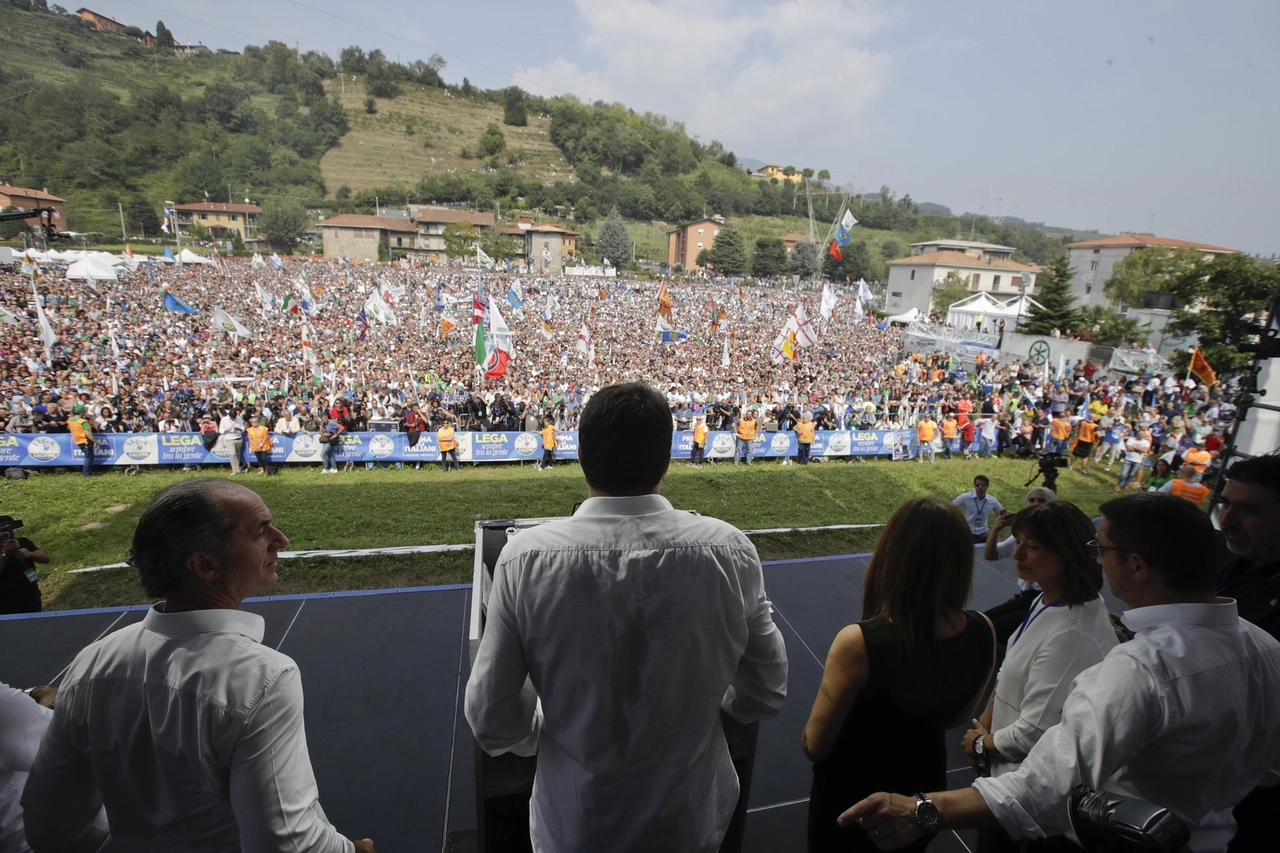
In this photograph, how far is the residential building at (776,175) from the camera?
114750 millimetres

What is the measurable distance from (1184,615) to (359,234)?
81.7 metres

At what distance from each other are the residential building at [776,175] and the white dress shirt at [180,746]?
4921 inches

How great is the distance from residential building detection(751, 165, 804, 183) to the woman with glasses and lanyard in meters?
124

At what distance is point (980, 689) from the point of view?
1690mm

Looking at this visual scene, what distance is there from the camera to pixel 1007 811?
135 centimetres

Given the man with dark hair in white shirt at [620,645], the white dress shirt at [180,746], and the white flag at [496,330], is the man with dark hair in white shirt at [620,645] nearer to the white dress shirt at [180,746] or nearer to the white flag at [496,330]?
the white dress shirt at [180,746]

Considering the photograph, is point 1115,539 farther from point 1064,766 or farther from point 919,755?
point 919,755

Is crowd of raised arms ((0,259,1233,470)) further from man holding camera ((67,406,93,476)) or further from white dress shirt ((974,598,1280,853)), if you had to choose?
white dress shirt ((974,598,1280,853))

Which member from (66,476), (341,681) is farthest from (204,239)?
(341,681)

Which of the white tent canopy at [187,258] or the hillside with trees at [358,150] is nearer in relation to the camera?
the white tent canopy at [187,258]

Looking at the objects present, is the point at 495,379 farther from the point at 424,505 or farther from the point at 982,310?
the point at 982,310

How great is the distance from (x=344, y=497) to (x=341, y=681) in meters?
5.84

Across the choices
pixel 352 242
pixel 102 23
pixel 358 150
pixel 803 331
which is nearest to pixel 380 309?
pixel 803 331

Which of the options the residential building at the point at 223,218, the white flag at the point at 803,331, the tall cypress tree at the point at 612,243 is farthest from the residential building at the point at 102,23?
the white flag at the point at 803,331
